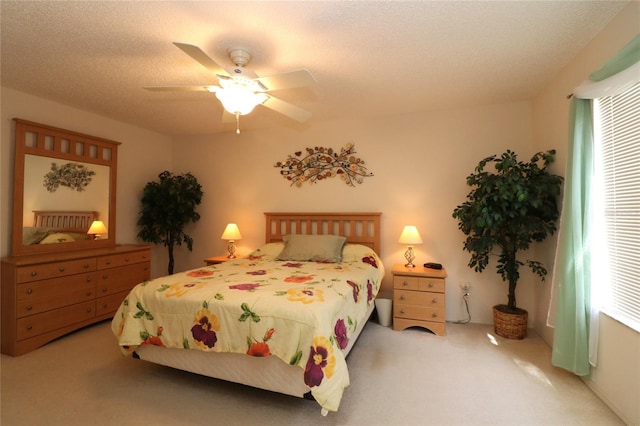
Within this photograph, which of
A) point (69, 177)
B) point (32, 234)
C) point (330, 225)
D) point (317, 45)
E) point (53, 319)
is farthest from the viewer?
point (330, 225)

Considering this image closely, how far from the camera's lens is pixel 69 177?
3.20m

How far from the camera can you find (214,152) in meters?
4.39

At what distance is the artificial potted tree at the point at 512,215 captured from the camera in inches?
98.7

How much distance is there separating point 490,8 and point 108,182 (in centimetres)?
429

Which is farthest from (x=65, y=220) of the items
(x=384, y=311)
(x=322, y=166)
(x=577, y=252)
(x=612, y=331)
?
(x=612, y=331)

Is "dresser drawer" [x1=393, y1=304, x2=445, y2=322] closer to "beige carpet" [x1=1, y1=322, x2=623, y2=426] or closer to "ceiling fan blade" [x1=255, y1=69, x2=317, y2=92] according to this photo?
"beige carpet" [x1=1, y1=322, x2=623, y2=426]

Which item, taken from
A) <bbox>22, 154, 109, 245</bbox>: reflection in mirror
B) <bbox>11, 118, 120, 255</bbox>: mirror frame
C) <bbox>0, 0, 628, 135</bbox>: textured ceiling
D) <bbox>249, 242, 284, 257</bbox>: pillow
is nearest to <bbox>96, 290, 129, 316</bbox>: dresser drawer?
<bbox>11, 118, 120, 255</bbox>: mirror frame

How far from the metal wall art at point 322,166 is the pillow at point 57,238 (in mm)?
2585

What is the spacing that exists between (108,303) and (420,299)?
3507mm

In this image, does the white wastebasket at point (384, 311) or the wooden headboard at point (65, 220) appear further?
the white wastebasket at point (384, 311)

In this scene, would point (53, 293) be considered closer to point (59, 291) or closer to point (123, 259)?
point (59, 291)

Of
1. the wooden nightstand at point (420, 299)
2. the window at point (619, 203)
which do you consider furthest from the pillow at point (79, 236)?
the window at point (619, 203)

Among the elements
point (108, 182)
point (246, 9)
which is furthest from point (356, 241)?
point (108, 182)

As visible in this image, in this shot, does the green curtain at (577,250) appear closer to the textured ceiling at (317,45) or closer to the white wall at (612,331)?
the white wall at (612,331)
